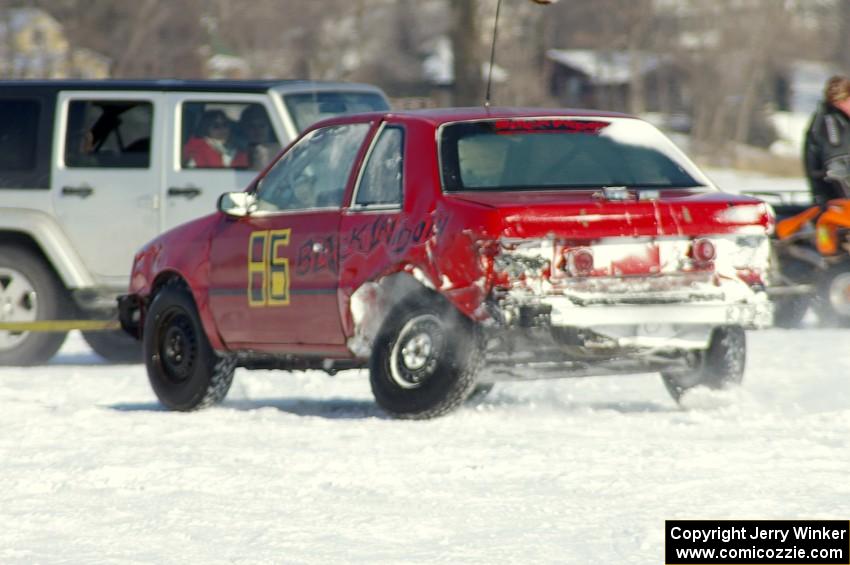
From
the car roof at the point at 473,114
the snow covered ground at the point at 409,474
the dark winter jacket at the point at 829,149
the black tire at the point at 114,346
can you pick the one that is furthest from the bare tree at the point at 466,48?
the car roof at the point at 473,114

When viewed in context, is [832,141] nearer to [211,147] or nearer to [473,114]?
[211,147]

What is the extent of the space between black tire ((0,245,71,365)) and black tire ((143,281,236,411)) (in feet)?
9.98

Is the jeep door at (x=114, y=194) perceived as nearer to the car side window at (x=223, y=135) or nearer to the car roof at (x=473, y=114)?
the car side window at (x=223, y=135)

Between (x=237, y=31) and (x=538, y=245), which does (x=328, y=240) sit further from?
(x=237, y=31)

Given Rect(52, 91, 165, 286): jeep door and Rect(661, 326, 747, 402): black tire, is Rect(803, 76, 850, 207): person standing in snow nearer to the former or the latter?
Rect(52, 91, 165, 286): jeep door

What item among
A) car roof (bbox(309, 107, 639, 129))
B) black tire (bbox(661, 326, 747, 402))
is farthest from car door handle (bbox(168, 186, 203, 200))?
black tire (bbox(661, 326, 747, 402))

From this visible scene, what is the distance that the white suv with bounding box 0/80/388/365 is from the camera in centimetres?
1331

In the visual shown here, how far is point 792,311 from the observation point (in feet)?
51.4

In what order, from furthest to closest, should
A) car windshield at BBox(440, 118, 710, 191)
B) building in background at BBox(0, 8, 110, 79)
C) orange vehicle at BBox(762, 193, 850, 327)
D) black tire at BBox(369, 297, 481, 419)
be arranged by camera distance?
building in background at BBox(0, 8, 110, 79)
orange vehicle at BBox(762, 193, 850, 327)
car windshield at BBox(440, 118, 710, 191)
black tire at BBox(369, 297, 481, 419)

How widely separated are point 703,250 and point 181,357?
122 inches

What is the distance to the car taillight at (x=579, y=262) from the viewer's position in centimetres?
845

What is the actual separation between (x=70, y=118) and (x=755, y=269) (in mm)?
6332

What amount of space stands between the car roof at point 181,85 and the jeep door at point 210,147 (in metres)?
0.06

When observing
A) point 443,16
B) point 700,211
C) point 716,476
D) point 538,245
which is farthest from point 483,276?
point 443,16
